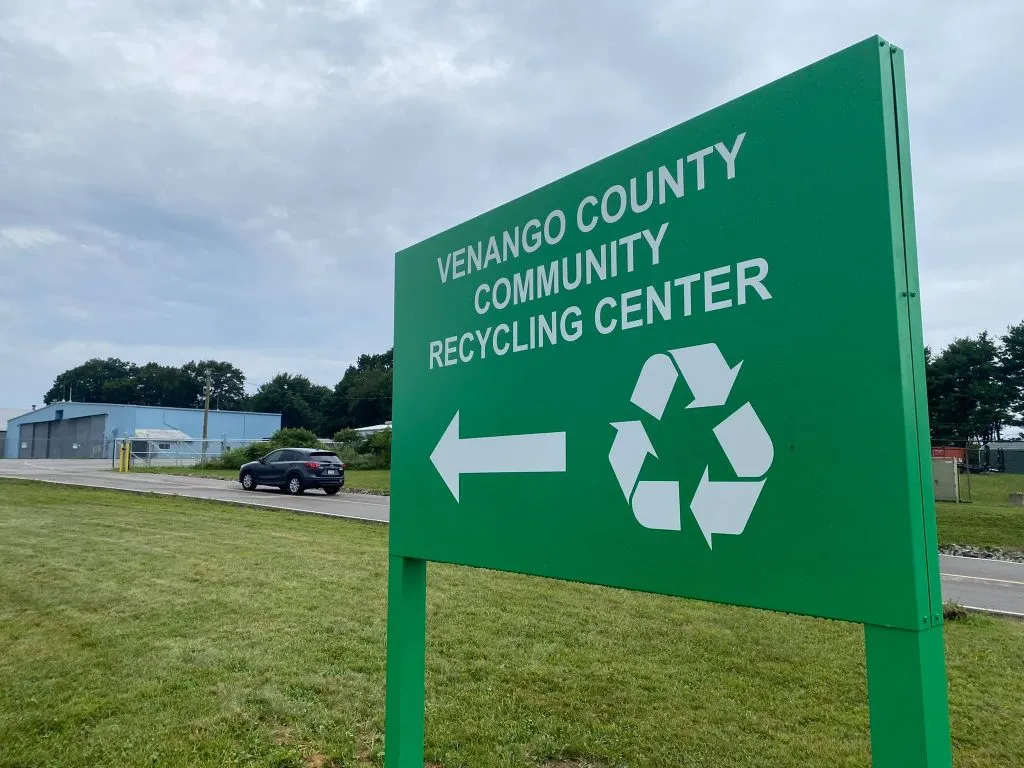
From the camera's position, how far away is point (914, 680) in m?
1.74

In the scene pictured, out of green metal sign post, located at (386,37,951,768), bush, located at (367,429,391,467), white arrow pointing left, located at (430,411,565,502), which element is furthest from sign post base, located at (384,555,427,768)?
bush, located at (367,429,391,467)

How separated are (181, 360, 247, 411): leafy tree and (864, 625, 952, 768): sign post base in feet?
378

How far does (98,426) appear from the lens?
67312 millimetres

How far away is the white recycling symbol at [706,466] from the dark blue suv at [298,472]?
21.3 m

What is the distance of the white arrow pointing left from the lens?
9.03ft

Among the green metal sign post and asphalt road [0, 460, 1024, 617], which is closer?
the green metal sign post

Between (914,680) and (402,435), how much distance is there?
2.43m

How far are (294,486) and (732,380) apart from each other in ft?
73.3

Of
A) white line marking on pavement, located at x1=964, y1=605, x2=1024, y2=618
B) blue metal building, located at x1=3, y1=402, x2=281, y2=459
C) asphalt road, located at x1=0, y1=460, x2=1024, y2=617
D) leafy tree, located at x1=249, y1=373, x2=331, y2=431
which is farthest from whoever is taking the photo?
leafy tree, located at x1=249, y1=373, x2=331, y2=431

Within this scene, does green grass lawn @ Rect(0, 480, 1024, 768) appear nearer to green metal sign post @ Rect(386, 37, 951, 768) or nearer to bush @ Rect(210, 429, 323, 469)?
green metal sign post @ Rect(386, 37, 951, 768)

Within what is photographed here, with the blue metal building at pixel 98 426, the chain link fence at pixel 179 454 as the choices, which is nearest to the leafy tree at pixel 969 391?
the chain link fence at pixel 179 454

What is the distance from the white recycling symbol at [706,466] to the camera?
6.77ft

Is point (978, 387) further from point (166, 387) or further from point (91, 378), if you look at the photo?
point (91, 378)

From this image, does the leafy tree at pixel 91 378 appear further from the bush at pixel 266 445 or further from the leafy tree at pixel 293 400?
the bush at pixel 266 445
